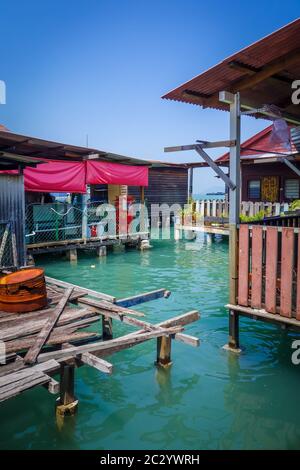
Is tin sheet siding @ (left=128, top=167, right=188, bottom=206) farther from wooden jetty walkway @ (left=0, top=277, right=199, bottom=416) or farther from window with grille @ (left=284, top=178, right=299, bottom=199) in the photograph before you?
wooden jetty walkway @ (left=0, top=277, right=199, bottom=416)

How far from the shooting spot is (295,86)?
6.71 metres

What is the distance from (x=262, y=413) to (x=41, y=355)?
2.93m

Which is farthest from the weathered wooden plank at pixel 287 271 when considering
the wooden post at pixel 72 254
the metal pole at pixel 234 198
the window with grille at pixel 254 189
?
the window with grille at pixel 254 189

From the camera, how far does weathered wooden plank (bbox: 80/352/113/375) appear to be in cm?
438

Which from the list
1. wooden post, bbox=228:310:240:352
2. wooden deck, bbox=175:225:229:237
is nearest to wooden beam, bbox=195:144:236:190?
wooden post, bbox=228:310:240:352

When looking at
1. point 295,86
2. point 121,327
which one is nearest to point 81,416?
point 121,327

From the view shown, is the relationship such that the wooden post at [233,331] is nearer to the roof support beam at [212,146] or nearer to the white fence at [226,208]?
the roof support beam at [212,146]

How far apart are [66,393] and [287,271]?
141 inches

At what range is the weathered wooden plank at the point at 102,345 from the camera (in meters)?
4.51

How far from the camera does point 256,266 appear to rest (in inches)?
239

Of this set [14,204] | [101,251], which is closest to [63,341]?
[14,204]

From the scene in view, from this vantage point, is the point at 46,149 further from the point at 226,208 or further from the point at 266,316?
the point at 226,208
